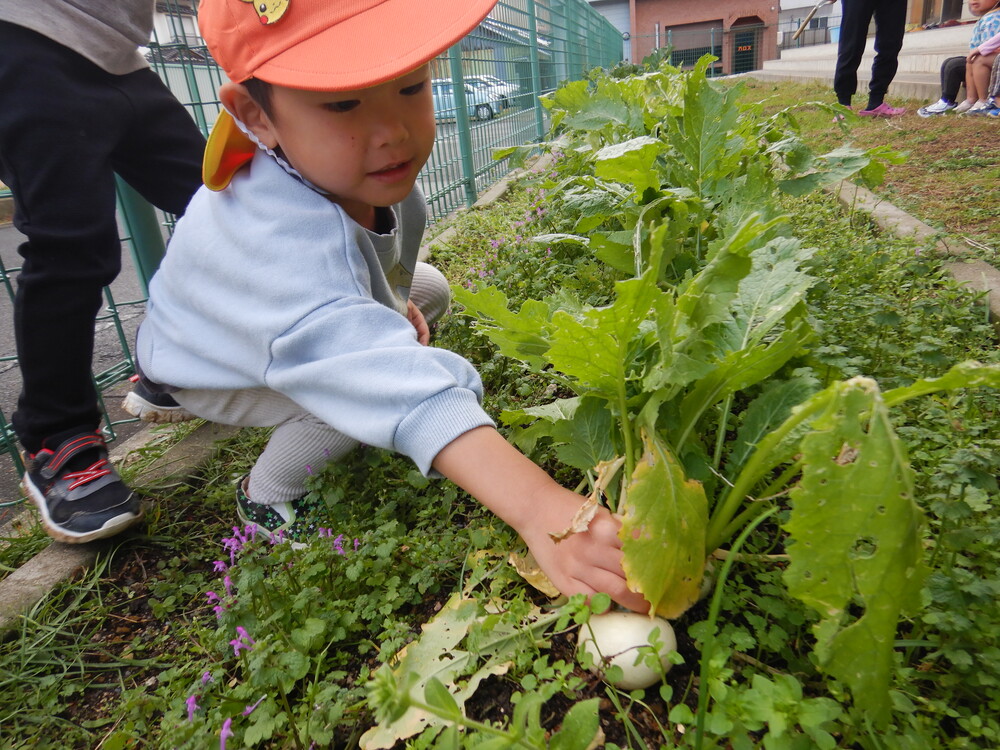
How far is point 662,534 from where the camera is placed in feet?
3.45

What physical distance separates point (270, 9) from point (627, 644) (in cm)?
140

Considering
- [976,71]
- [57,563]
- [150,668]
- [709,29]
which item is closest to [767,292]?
[150,668]

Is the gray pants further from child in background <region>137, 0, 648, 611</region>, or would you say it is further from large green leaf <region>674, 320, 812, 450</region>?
Result: large green leaf <region>674, 320, 812, 450</region>

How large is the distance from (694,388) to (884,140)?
5330 mm

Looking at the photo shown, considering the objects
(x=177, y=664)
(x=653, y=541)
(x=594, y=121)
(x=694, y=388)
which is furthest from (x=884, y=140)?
(x=177, y=664)

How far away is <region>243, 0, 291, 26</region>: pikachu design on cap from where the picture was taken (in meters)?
1.35

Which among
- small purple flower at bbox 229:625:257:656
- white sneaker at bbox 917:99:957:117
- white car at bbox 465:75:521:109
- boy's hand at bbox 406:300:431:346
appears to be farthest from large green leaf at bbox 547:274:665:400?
white sneaker at bbox 917:99:957:117

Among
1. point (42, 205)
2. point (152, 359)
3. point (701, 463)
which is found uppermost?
point (42, 205)

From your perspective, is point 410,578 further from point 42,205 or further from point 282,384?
point 42,205

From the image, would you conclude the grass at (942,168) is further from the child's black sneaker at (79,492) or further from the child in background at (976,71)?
the child's black sneaker at (79,492)

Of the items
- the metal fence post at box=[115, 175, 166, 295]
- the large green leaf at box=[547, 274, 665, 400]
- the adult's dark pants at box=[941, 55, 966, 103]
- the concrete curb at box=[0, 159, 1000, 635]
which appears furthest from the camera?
the adult's dark pants at box=[941, 55, 966, 103]

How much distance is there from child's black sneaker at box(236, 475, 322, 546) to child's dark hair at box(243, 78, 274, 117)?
3.15ft

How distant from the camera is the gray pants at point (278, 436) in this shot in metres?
1.80

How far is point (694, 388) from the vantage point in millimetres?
1271
